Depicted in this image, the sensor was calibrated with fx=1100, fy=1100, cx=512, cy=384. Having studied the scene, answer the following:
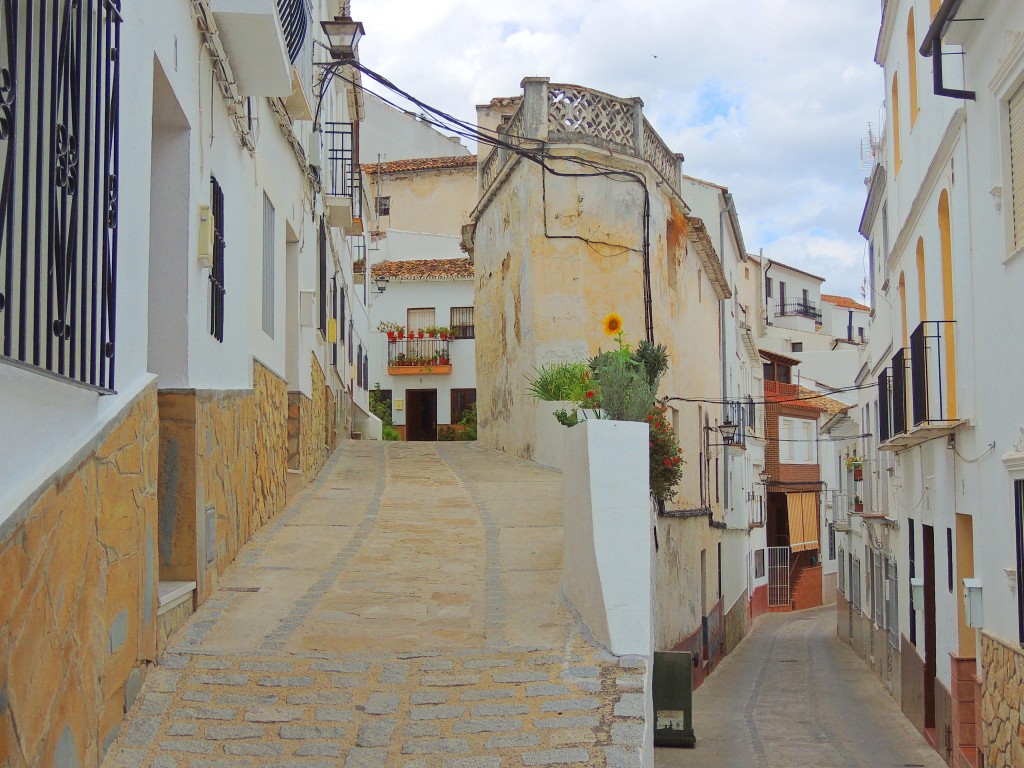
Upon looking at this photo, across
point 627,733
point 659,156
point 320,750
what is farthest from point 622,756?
point 659,156

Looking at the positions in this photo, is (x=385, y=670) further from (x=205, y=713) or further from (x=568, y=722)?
(x=568, y=722)

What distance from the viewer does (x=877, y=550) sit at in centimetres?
2194

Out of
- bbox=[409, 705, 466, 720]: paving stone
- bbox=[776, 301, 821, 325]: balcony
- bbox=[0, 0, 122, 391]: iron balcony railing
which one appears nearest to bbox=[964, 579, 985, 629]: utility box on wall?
bbox=[409, 705, 466, 720]: paving stone

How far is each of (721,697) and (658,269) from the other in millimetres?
8007

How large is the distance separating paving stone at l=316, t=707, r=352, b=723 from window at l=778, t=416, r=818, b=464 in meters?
37.8

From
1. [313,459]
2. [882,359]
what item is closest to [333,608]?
[313,459]

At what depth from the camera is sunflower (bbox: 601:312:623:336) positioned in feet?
55.5

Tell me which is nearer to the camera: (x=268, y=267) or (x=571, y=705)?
(x=571, y=705)

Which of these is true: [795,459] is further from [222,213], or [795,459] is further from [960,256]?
[222,213]

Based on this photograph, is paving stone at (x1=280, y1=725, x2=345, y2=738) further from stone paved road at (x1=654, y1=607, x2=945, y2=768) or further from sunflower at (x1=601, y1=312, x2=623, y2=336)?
sunflower at (x1=601, y1=312, x2=623, y2=336)

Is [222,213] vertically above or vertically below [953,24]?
below

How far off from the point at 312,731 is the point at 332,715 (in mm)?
186

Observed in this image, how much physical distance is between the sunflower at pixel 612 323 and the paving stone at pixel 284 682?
1134 cm

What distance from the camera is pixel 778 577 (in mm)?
43031
